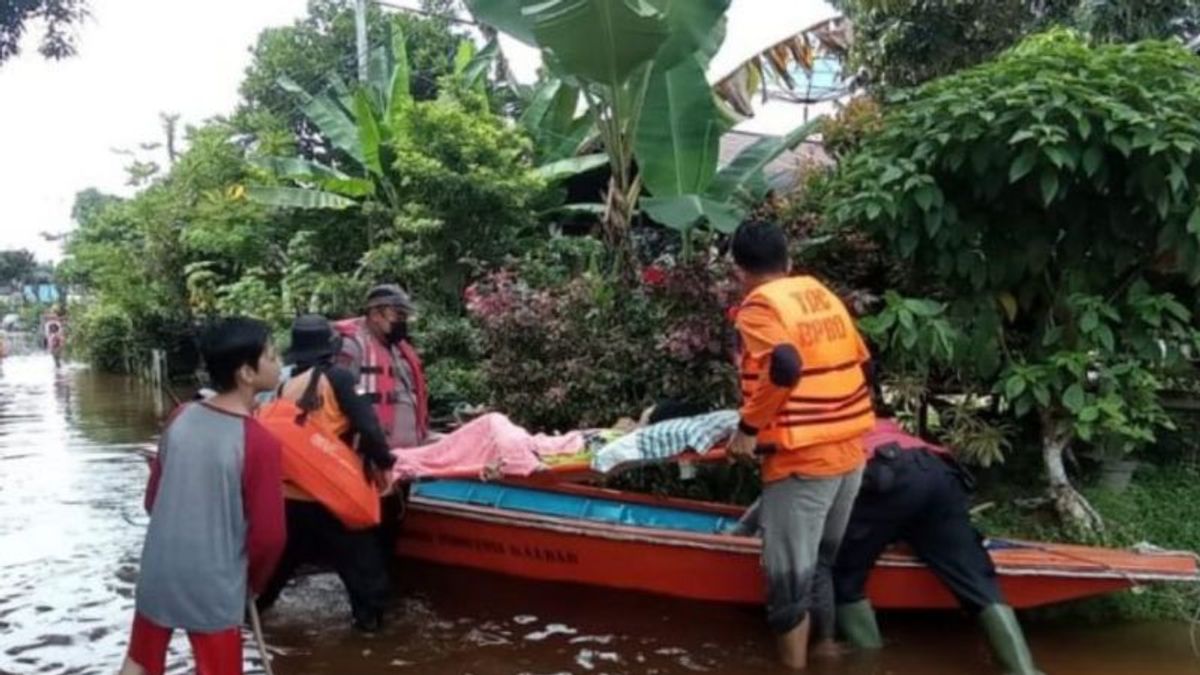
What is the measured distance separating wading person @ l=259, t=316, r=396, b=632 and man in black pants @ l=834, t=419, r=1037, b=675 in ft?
7.67

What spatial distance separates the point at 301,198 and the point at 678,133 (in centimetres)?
630

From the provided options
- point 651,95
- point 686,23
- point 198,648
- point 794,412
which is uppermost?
point 686,23

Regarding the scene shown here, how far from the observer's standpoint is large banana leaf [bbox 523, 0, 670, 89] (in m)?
7.63

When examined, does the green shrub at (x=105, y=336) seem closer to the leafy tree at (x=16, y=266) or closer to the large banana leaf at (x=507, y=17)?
the large banana leaf at (x=507, y=17)

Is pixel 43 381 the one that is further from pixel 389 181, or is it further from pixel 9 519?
pixel 9 519

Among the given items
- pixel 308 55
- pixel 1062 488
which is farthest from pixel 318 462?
pixel 308 55

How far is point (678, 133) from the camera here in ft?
28.6

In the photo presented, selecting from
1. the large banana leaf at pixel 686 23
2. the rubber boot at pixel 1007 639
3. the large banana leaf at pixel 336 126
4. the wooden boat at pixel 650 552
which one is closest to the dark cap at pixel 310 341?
the wooden boat at pixel 650 552

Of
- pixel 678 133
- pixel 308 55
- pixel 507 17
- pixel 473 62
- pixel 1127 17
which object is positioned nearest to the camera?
pixel 678 133

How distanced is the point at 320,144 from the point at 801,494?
20.8 meters

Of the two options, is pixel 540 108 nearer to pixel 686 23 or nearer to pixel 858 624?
pixel 686 23

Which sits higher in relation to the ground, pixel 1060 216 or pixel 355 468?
pixel 1060 216

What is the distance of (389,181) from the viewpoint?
42.5ft

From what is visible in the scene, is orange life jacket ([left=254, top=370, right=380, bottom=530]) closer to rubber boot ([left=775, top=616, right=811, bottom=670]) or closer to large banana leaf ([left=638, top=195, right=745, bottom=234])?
rubber boot ([left=775, top=616, right=811, bottom=670])
